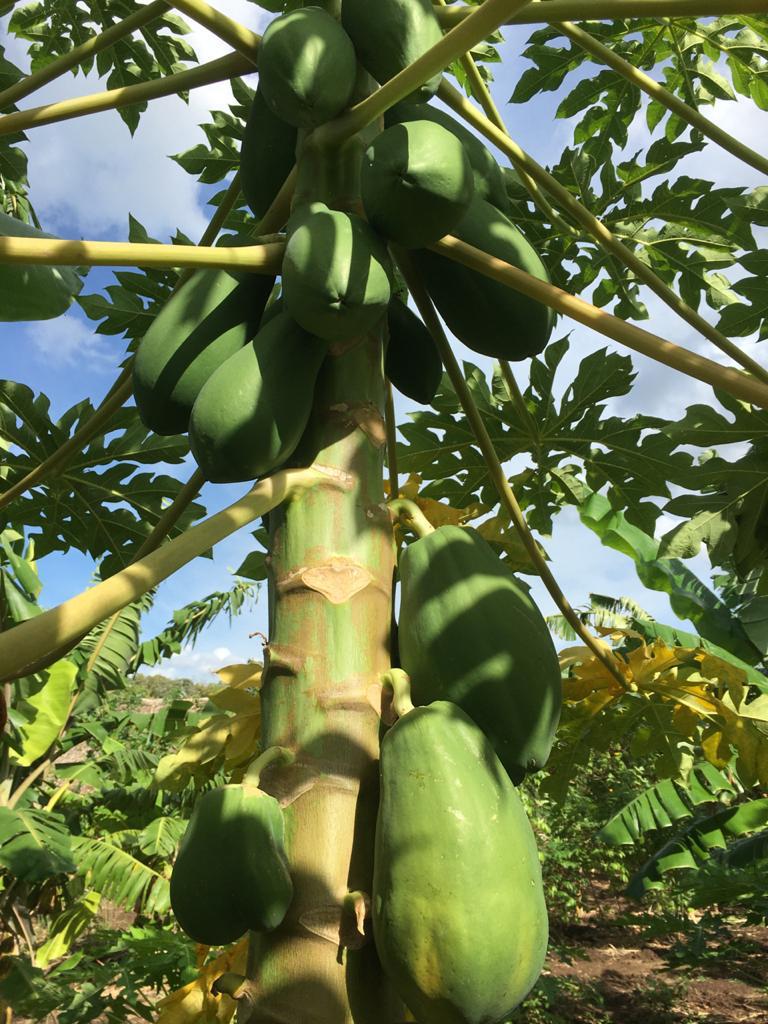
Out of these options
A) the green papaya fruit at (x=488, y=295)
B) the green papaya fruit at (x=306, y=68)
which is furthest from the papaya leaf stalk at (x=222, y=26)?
the green papaya fruit at (x=488, y=295)

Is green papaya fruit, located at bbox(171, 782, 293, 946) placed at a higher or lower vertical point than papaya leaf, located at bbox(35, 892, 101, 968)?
lower

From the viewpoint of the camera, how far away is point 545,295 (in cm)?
124

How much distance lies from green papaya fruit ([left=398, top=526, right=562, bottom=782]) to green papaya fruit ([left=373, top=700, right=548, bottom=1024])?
0.10 metres

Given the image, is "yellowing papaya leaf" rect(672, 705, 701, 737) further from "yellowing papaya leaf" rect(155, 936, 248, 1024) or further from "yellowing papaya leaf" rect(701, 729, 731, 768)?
"yellowing papaya leaf" rect(155, 936, 248, 1024)

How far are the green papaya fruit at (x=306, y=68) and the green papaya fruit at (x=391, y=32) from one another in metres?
0.05

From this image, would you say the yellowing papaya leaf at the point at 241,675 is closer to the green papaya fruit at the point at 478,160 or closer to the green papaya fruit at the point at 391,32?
the green papaya fruit at the point at 478,160

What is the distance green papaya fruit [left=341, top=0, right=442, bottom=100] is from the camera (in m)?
1.42

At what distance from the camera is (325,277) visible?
3.98 ft

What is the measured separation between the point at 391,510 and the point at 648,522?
98cm

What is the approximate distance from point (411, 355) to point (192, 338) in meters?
0.39

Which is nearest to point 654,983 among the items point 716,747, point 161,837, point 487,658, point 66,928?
point 161,837

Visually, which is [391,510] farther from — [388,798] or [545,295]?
[388,798]

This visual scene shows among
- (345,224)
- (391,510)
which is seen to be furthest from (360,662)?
(345,224)

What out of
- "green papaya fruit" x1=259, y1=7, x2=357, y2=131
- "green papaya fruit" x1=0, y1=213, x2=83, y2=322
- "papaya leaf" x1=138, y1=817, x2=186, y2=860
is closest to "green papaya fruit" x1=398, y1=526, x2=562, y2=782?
"green papaya fruit" x1=0, y1=213, x2=83, y2=322
